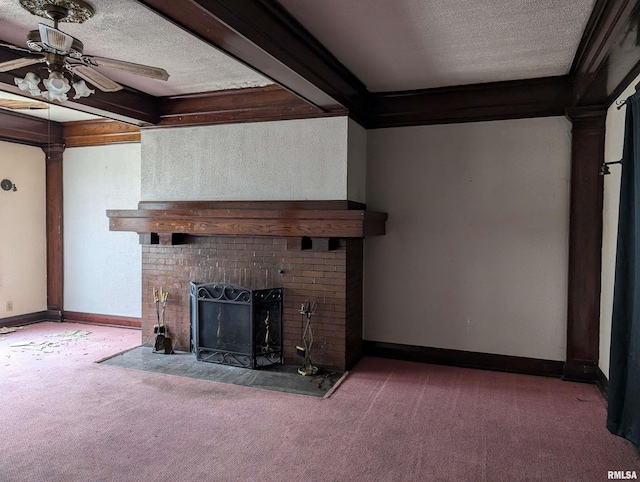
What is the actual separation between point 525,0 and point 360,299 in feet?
9.22

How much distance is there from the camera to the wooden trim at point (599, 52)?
2.26 meters

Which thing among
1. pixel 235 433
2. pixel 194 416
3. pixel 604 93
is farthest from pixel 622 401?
pixel 194 416

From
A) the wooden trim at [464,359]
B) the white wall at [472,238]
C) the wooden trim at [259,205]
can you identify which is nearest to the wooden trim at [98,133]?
the wooden trim at [259,205]

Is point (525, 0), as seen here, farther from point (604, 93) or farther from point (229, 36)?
point (229, 36)

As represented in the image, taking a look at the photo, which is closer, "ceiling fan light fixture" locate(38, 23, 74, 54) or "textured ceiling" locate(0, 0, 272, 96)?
"ceiling fan light fixture" locate(38, 23, 74, 54)

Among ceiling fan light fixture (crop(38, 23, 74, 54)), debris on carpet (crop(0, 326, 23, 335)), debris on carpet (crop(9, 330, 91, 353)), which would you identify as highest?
ceiling fan light fixture (crop(38, 23, 74, 54))

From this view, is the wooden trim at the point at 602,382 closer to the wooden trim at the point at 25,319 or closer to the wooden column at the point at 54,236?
the wooden column at the point at 54,236

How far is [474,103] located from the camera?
408 cm

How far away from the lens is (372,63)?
354 cm

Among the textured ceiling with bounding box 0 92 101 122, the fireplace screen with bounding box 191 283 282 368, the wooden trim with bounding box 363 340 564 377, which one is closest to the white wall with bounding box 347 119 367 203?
the fireplace screen with bounding box 191 283 282 368

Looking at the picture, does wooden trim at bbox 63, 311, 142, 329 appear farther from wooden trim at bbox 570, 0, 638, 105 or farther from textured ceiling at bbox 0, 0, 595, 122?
wooden trim at bbox 570, 0, 638, 105

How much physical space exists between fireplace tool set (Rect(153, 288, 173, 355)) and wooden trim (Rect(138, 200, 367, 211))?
87 cm

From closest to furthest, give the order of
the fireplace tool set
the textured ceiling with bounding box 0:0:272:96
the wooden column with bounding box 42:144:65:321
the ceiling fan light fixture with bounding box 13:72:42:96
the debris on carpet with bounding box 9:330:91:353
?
the ceiling fan light fixture with bounding box 13:72:42:96 → the textured ceiling with bounding box 0:0:272:96 → the fireplace tool set → the debris on carpet with bounding box 9:330:91:353 → the wooden column with bounding box 42:144:65:321

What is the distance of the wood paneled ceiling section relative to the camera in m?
2.54
